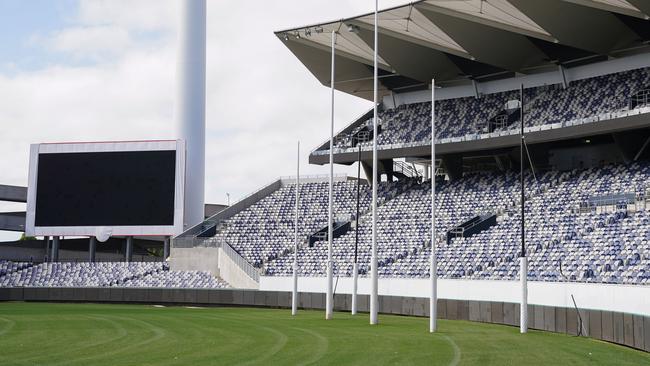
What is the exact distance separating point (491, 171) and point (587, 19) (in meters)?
13.8

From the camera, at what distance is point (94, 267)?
198 ft

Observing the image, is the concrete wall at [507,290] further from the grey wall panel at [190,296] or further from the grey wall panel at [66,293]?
the grey wall panel at [66,293]

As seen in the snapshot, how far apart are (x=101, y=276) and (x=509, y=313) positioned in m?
33.2

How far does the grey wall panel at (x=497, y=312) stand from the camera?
34.7 m

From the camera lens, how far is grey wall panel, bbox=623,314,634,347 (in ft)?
76.3

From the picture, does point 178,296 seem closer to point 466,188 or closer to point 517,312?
point 466,188

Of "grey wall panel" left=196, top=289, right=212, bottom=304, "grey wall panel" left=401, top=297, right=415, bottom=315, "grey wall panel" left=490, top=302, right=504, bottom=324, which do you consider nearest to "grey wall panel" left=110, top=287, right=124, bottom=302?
"grey wall panel" left=196, top=289, right=212, bottom=304

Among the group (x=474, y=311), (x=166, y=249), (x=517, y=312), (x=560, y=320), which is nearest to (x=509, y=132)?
(x=474, y=311)

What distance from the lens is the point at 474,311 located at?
36312 mm

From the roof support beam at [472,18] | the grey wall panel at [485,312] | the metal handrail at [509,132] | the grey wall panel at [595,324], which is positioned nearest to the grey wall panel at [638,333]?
the grey wall panel at [595,324]

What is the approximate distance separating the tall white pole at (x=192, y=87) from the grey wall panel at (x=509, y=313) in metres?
33.3

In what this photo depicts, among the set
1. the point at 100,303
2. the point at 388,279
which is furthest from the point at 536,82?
the point at 100,303

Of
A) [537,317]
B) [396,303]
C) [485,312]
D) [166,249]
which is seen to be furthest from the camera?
[166,249]

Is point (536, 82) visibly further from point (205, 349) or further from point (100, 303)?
point (205, 349)
